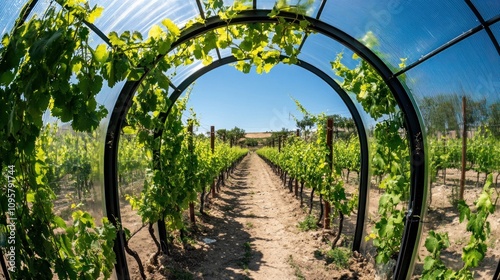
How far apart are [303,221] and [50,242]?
5955 millimetres

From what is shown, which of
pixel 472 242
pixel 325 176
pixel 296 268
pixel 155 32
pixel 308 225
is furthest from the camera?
pixel 308 225

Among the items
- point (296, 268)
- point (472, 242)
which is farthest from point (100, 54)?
point (296, 268)

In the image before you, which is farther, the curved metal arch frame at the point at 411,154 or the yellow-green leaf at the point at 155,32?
the curved metal arch frame at the point at 411,154

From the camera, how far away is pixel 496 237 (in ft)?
8.91

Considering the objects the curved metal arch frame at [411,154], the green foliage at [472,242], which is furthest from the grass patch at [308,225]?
the green foliage at [472,242]

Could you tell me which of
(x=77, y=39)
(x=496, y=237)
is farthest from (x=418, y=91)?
(x=77, y=39)

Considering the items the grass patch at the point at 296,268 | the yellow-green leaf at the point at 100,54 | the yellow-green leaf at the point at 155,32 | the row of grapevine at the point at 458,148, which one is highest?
the yellow-green leaf at the point at 155,32

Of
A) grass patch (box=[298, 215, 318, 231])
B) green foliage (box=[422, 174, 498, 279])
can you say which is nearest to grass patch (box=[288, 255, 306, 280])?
grass patch (box=[298, 215, 318, 231])

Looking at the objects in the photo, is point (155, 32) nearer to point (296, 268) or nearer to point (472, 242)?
point (472, 242)

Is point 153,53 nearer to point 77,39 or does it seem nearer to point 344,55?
point 77,39

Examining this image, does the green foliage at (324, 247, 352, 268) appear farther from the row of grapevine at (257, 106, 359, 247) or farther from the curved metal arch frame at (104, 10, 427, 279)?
the curved metal arch frame at (104, 10, 427, 279)

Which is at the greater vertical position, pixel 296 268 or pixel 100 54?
pixel 100 54

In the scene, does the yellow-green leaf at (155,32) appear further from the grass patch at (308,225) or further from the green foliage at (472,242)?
the grass patch at (308,225)

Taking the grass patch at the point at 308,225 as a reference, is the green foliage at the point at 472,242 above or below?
above
